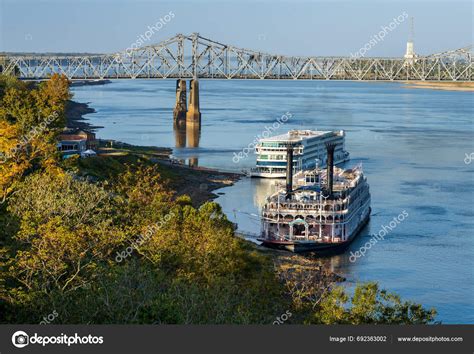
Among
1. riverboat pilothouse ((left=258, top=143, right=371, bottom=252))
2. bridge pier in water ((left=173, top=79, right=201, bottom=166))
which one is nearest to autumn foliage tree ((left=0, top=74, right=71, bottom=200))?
riverboat pilothouse ((left=258, top=143, right=371, bottom=252))

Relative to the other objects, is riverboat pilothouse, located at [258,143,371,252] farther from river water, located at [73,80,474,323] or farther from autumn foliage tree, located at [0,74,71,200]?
autumn foliage tree, located at [0,74,71,200]

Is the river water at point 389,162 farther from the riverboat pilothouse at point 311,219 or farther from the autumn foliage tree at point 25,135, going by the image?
the autumn foliage tree at point 25,135

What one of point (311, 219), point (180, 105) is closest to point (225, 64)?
point (180, 105)

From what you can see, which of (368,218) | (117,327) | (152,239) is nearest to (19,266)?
(152,239)

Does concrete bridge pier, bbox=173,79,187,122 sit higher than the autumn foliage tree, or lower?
lower

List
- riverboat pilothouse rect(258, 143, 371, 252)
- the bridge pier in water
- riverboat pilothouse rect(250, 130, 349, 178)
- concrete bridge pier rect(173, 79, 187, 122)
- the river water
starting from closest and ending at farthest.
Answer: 1. the river water
2. riverboat pilothouse rect(258, 143, 371, 252)
3. riverboat pilothouse rect(250, 130, 349, 178)
4. the bridge pier in water
5. concrete bridge pier rect(173, 79, 187, 122)

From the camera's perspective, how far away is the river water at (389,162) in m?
27.2

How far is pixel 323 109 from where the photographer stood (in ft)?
327

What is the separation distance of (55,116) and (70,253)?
14595 mm

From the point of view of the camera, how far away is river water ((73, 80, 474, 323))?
27188 mm

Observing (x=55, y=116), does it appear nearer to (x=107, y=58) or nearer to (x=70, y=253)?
(x=70, y=253)

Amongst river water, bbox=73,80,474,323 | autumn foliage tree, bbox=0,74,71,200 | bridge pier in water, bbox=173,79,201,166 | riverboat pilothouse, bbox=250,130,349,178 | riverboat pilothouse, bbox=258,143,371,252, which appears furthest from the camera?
bridge pier in water, bbox=173,79,201,166

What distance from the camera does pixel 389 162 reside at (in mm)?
53406

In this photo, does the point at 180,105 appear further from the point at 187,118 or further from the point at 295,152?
the point at 295,152
